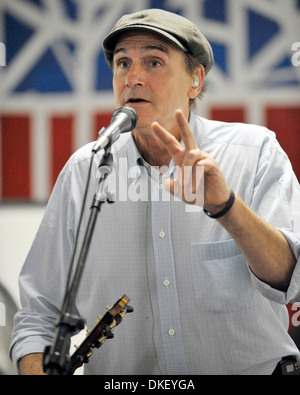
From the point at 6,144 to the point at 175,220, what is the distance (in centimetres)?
118

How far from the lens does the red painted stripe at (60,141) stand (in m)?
2.69

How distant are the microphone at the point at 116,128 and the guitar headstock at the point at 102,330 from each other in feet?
1.52

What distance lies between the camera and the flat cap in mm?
1877

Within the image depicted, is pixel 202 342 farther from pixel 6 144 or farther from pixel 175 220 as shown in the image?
pixel 6 144

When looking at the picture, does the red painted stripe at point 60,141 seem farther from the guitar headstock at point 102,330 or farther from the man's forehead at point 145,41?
the guitar headstock at point 102,330

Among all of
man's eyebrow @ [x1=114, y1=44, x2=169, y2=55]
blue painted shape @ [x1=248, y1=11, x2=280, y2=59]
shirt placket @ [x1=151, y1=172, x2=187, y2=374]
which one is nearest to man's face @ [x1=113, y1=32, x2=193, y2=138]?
man's eyebrow @ [x1=114, y1=44, x2=169, y2=55]

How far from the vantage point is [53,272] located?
2000 mm

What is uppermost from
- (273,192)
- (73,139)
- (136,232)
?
(73,139)

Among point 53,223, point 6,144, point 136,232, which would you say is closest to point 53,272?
point 53,223

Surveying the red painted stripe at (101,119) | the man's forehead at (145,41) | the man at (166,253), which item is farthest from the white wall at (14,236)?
the man's forehead at (145,41)

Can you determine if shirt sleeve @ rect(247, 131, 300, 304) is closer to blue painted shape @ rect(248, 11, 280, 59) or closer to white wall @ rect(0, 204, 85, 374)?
blue painted shape @ rect(248, 11, 280, 59)

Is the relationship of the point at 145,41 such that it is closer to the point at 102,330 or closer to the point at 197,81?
the point at 197,81

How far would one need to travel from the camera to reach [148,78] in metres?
1.88

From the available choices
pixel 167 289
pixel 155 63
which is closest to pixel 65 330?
pixel 167 289
